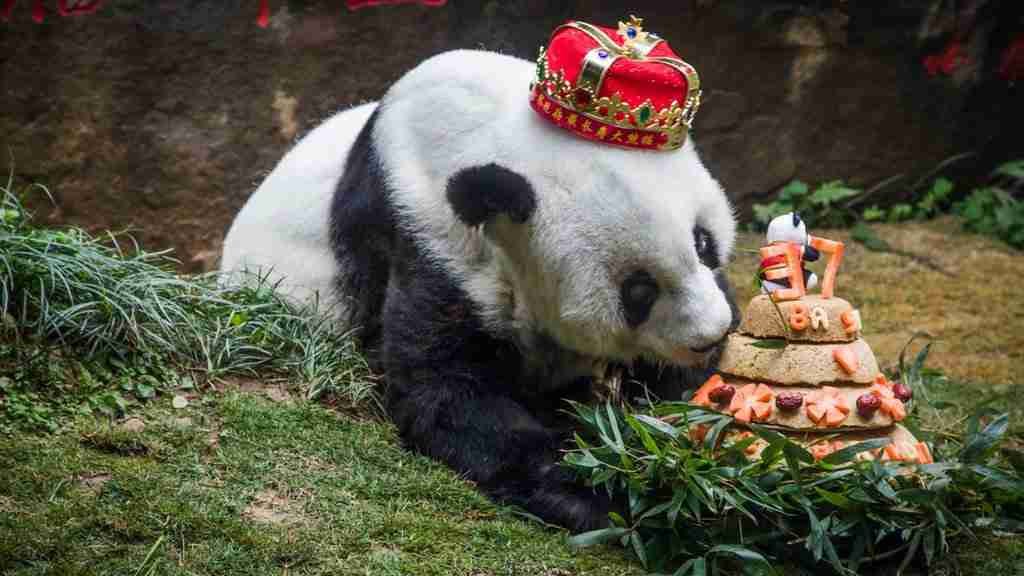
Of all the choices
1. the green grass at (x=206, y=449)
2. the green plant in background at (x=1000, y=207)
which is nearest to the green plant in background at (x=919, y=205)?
the green plant in background at (x=1000, y=207)

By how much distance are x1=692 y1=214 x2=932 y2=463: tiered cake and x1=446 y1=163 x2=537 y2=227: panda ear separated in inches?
29.3

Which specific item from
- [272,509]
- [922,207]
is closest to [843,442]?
[272,509]

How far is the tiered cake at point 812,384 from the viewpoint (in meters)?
3.16

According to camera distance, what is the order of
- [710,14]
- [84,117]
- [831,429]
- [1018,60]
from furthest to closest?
1. [1018,60]
2. [710,14]
3. [84,117]
4. [831,429]

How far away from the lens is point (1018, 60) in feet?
23.8

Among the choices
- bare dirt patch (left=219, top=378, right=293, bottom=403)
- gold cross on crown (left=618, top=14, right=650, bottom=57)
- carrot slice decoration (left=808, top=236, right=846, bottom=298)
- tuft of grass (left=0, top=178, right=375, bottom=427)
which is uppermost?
gold cross on crown (left=618, top=14, right=650, bottom=57)

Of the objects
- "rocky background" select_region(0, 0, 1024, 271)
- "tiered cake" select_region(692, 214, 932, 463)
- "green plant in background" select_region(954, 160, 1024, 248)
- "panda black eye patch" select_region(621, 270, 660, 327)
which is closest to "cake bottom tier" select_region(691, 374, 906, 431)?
"tiered cake" select_region(692, 214, 932, 463)

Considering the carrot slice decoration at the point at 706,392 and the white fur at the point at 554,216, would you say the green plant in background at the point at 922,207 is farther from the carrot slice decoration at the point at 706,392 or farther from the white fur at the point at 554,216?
the carrot slice decoration at the point at 706,392

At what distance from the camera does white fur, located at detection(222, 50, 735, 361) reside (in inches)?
133

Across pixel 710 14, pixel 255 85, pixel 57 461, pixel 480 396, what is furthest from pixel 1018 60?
pixel 57 461

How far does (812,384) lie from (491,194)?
1.07 meters

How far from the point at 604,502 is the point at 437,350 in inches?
29.4

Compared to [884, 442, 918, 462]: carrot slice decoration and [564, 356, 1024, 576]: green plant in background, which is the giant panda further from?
[884, 442, 918, 462]: carrot slice decoration

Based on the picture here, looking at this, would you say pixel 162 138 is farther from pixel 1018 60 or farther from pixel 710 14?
pixel 1018 60
